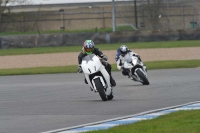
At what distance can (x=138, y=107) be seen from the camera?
14.5m

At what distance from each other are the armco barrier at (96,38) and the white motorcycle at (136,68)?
21802mm

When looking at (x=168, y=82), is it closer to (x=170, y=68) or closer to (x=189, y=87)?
(x=189, y=87)

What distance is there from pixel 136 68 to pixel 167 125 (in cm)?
1057

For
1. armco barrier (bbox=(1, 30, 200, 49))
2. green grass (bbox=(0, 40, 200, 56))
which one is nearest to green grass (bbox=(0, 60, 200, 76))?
green grass (bbox=(0, 40, 200, 56))

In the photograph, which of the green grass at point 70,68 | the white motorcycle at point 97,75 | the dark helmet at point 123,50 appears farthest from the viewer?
the green grass at point 70,68

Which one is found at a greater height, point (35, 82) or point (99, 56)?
point (99, 56)

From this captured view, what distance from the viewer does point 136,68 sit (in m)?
21.1

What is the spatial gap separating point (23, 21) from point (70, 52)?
24.0 m

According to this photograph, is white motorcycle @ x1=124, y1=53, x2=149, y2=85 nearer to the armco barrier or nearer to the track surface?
the track surface

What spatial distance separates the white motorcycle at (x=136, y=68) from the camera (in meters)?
20.9

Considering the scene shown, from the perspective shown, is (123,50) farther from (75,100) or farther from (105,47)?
(105,47)

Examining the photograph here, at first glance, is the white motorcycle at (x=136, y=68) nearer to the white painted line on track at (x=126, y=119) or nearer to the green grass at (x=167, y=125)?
the white painted line on track at (x=126, y=119)

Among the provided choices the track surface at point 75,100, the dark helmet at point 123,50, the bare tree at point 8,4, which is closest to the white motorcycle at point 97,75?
the track surface at point 75,100

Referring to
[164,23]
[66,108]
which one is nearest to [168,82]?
[66,108]
